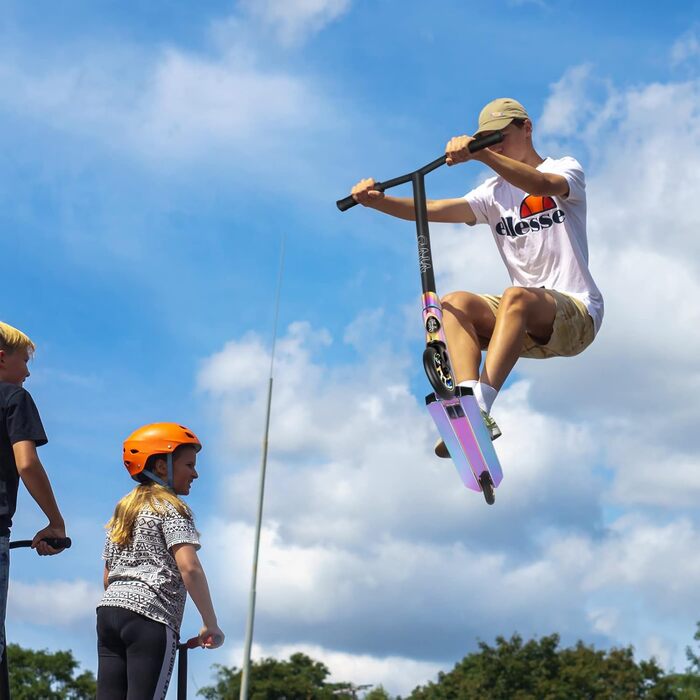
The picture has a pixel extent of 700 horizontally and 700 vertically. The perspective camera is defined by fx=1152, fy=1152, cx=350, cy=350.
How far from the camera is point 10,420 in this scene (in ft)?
20.9

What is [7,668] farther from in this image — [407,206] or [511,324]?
[407,206]

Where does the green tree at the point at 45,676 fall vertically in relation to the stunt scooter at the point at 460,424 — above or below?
above

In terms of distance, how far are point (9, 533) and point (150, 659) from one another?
116 cm

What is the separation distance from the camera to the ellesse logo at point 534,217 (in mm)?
7555

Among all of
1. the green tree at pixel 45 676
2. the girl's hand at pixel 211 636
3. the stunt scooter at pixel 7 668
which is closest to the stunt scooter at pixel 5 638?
the stunt scooter at pixel 7 668

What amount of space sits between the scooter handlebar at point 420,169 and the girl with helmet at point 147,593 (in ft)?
8.80

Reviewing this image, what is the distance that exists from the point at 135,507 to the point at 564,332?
303cm

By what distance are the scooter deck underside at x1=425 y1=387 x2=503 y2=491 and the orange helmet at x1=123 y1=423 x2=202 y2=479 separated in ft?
4.77

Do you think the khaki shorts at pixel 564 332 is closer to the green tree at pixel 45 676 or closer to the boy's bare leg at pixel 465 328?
the boy's bare leg at pixel 465 328

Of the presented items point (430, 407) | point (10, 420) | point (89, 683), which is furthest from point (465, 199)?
point (89, 683)

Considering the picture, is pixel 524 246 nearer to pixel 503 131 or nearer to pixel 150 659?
pixel 503 131

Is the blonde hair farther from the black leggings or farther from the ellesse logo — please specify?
the ellesse logo

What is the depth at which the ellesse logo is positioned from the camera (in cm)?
755

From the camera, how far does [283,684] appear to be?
284ft
